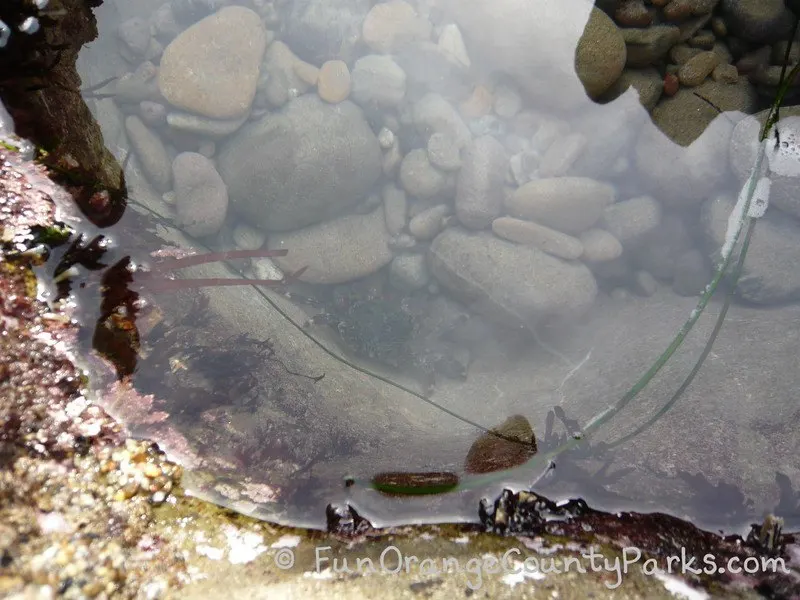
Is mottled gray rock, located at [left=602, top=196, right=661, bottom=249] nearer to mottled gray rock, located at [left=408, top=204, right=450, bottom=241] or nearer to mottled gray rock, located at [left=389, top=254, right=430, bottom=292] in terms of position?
mottled gray rock, located at [left=408, top=204, right=450, bottom=241]

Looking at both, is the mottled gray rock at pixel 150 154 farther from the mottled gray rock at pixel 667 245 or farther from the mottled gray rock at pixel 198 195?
the mottled gray rock at pixel 667 245

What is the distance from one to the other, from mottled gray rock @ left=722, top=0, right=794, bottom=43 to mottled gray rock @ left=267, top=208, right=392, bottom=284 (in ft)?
12.6

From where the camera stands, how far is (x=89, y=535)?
185 centimetres

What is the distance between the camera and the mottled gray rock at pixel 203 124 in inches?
188

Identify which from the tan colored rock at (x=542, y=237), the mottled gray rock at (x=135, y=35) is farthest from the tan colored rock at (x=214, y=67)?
the tan colored rock at (x=542, y=237)

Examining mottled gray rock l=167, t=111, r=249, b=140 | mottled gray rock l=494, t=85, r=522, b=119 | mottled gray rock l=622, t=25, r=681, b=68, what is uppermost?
mottled gray rock l=622, t=25, r=681, b=68

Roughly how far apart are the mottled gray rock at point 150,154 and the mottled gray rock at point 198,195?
0.30 feet

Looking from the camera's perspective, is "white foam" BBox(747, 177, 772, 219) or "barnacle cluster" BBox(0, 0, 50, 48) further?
"white foam" BBox(747, 177, 772, 219)

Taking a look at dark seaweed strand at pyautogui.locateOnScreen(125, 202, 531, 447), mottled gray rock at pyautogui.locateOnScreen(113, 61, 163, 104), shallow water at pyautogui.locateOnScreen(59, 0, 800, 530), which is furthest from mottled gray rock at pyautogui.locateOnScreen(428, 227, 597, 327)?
mottled gray rock at pyautogui.locateOnScreen(113, 61, 163, 104)

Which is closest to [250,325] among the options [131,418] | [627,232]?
[131,418]

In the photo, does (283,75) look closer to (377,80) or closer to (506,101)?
(377,80)

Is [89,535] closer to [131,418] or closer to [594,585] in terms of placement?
[131,418]

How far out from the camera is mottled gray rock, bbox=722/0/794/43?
4.34 meters

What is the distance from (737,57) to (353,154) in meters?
3.88
